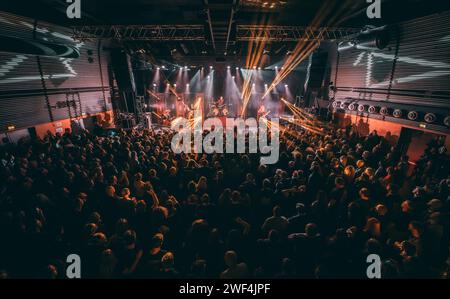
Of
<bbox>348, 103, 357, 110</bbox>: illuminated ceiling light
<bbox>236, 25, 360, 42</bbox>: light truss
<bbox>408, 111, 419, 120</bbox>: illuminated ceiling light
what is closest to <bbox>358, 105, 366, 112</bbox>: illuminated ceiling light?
<bbox>348, 103, 357, 110</bbox>: illuminated ceiling light

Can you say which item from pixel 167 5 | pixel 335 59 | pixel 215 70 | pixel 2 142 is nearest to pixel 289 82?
pixel 335 59

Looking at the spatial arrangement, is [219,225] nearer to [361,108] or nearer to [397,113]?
[397,113]

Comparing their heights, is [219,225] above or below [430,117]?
below

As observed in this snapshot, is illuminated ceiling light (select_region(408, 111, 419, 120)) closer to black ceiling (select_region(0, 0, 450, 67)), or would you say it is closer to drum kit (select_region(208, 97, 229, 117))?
black ceiling (select_region(0, 0, 450, 67))

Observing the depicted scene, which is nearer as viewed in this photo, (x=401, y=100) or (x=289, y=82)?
(x=401, y=100)

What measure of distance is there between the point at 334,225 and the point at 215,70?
711 inches

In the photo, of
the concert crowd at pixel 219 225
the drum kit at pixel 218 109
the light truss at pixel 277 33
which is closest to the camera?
the concert crowd at pixel 219 225

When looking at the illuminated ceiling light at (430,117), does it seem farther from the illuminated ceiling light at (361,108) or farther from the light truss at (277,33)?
the light truss at (277,33)

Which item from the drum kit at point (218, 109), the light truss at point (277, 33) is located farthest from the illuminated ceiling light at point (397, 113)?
the drum kit at point (218, 109)

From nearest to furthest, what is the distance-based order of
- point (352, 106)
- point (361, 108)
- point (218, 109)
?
point (361, 108), point (352, 106), point (218, 109)

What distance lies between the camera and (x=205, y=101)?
20781 millimetres

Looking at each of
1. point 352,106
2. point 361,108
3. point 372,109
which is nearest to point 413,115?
A: point 372,109
